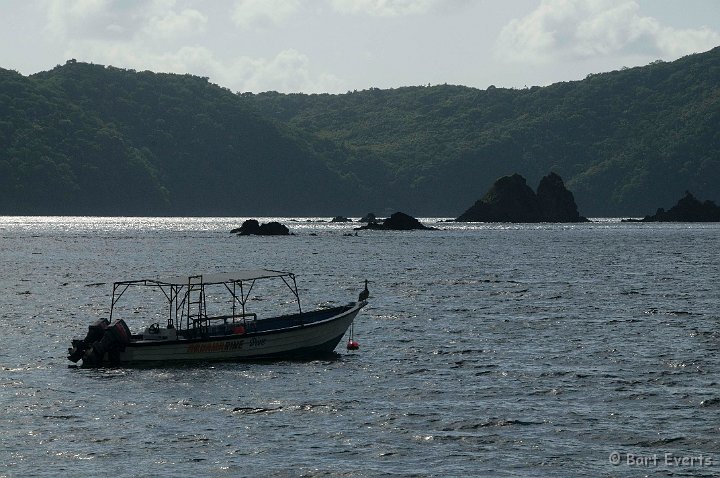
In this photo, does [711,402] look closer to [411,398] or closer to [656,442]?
[656,442]

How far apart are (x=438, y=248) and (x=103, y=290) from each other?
7910cm

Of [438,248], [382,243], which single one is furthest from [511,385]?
[382,243]

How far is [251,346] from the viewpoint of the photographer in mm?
42594

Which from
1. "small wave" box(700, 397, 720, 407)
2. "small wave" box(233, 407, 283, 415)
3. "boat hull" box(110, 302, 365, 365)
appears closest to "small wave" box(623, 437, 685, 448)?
"small wave" box(700, 397, 720, 407)

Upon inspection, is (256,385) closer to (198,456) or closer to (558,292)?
(198,456)

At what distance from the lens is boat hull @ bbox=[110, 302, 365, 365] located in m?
41.4

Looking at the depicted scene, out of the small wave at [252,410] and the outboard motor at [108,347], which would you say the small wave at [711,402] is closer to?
the small wave at [252,410]

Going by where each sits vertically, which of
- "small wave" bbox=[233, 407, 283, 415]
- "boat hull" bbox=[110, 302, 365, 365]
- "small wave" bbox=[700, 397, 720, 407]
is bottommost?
"small wave" bbox=[700, 397, 720, 407]

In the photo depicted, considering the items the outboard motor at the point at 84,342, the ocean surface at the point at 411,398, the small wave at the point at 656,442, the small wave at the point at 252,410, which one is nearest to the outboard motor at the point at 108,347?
the outboard motor at the point at 84,342

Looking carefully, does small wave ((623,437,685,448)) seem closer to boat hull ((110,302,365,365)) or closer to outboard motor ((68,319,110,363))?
boat hull ((110,302,365,365))

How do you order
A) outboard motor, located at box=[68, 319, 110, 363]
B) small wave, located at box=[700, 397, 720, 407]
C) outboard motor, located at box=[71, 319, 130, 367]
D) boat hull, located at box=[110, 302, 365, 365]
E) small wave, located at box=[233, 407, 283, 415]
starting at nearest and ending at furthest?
small wave, located at box=[233, 407, 283, 415] < small wave, located at box=[700, 397, 720, 407] < outboard motor, located at box=[71, 319, 130, 367] < outboard motor, located at box=[68, 319, 110, 363] < boat hull, located at box=[110, 302, 365, 365]

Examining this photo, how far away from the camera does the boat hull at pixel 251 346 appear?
136ft

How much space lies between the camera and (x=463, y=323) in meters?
56.9

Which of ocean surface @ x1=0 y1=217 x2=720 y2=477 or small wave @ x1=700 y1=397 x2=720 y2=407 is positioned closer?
ocean surface @ x1=0 y1=217 x2=720 y2=477
